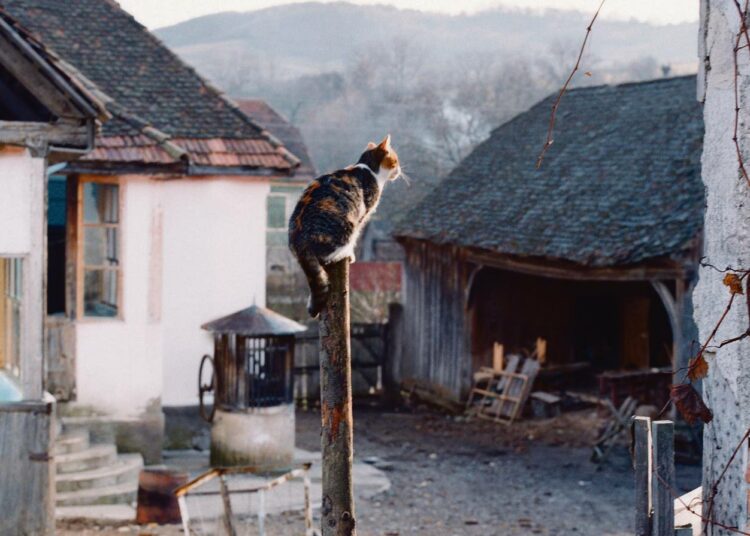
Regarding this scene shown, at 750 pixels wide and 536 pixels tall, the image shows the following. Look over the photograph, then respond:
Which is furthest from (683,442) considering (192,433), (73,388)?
(73,388)

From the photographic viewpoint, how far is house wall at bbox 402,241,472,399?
19.0 m

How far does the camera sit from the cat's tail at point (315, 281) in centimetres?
364

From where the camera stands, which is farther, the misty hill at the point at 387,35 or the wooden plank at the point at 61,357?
the misty hill at the point at 387,35

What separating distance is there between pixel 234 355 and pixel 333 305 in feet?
30.8

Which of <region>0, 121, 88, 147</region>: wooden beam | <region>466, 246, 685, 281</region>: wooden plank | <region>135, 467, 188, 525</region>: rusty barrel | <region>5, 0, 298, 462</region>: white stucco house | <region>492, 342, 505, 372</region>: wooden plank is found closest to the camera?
<region>0, 121, 88, 147</region>: wooden beam

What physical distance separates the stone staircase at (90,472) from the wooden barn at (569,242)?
6.77 metres

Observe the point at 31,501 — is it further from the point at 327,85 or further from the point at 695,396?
the point at 327,85

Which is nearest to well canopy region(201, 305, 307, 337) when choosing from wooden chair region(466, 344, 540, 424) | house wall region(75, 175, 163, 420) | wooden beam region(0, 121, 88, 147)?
house wall region(75, 175, 163, 420)

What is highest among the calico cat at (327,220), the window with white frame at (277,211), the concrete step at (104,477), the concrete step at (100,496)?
the window with white frame at (277,211)

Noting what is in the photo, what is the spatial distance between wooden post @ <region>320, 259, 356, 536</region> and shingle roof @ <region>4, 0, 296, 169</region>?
10.3 m

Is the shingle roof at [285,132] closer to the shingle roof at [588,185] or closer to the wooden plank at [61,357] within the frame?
the shingle roof at [588,185]

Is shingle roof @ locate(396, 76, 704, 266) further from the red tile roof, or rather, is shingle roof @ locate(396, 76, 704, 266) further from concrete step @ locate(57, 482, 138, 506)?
concrete step @ locate(57, 482, 138, 506)

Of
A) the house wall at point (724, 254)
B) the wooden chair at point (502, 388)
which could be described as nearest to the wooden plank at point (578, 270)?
the wooden chair at point (502, 388)

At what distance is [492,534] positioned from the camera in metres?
10.9
